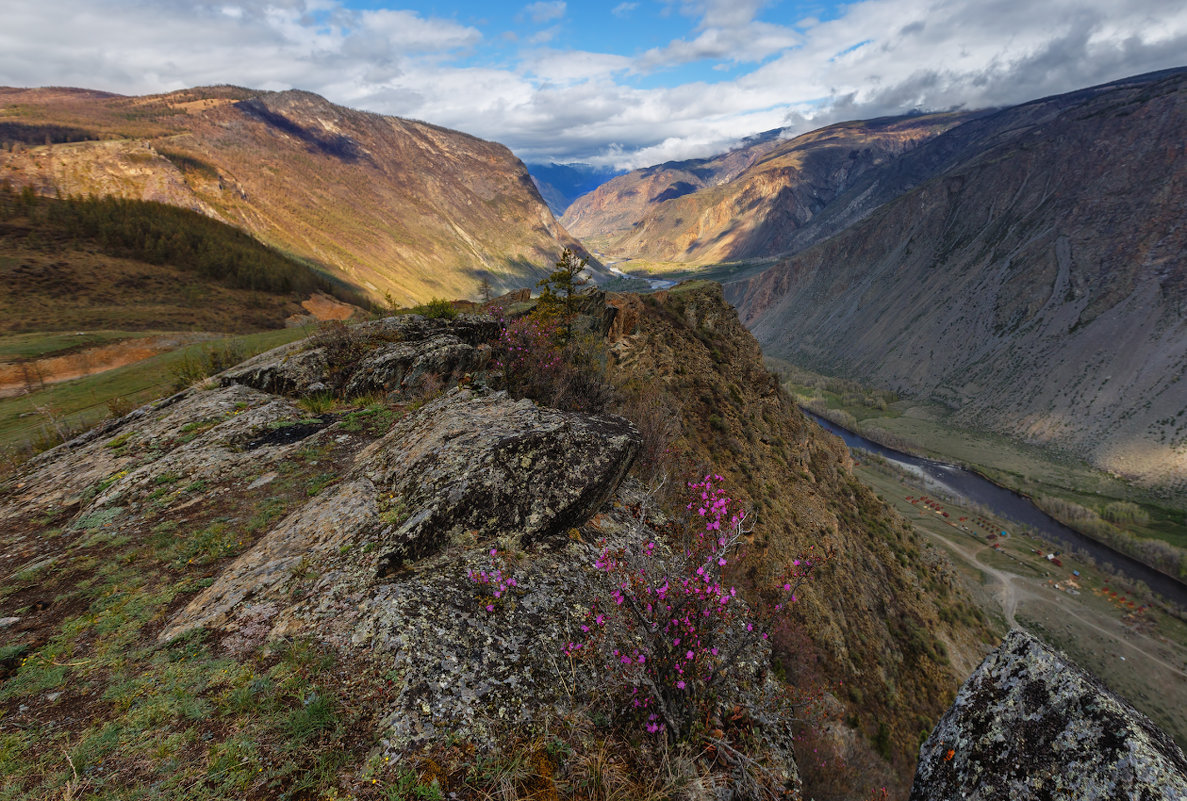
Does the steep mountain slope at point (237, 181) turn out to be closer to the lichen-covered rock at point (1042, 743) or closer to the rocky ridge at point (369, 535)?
the rocky ridge at point (369, 535)

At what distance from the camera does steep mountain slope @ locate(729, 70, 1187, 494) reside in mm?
96875

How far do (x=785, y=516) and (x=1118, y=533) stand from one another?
87.5m

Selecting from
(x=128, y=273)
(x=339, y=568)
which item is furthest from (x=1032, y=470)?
(x=128, y=273)

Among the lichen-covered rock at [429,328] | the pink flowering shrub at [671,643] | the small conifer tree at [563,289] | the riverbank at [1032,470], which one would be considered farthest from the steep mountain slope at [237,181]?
the riverbank at [1032,470]

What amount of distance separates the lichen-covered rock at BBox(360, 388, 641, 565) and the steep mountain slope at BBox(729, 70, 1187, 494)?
403 ft

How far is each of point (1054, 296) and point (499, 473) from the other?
574ft

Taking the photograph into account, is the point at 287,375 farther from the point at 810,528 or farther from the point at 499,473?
the point at 810,528

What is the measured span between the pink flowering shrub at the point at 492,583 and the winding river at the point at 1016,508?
263 feet

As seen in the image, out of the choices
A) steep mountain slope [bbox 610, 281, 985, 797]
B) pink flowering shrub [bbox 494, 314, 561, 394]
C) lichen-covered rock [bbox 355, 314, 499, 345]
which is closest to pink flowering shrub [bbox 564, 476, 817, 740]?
steep mountain slope [bbox 610, 281, 985, 797]

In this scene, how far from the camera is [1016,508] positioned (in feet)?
267

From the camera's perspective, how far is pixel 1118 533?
226ft

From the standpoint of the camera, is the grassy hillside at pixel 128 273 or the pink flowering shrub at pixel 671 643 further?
the grassy hillside at pixel 128 273

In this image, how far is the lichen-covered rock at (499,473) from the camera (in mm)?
6207

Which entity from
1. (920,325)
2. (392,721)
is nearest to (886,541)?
(392,721)
